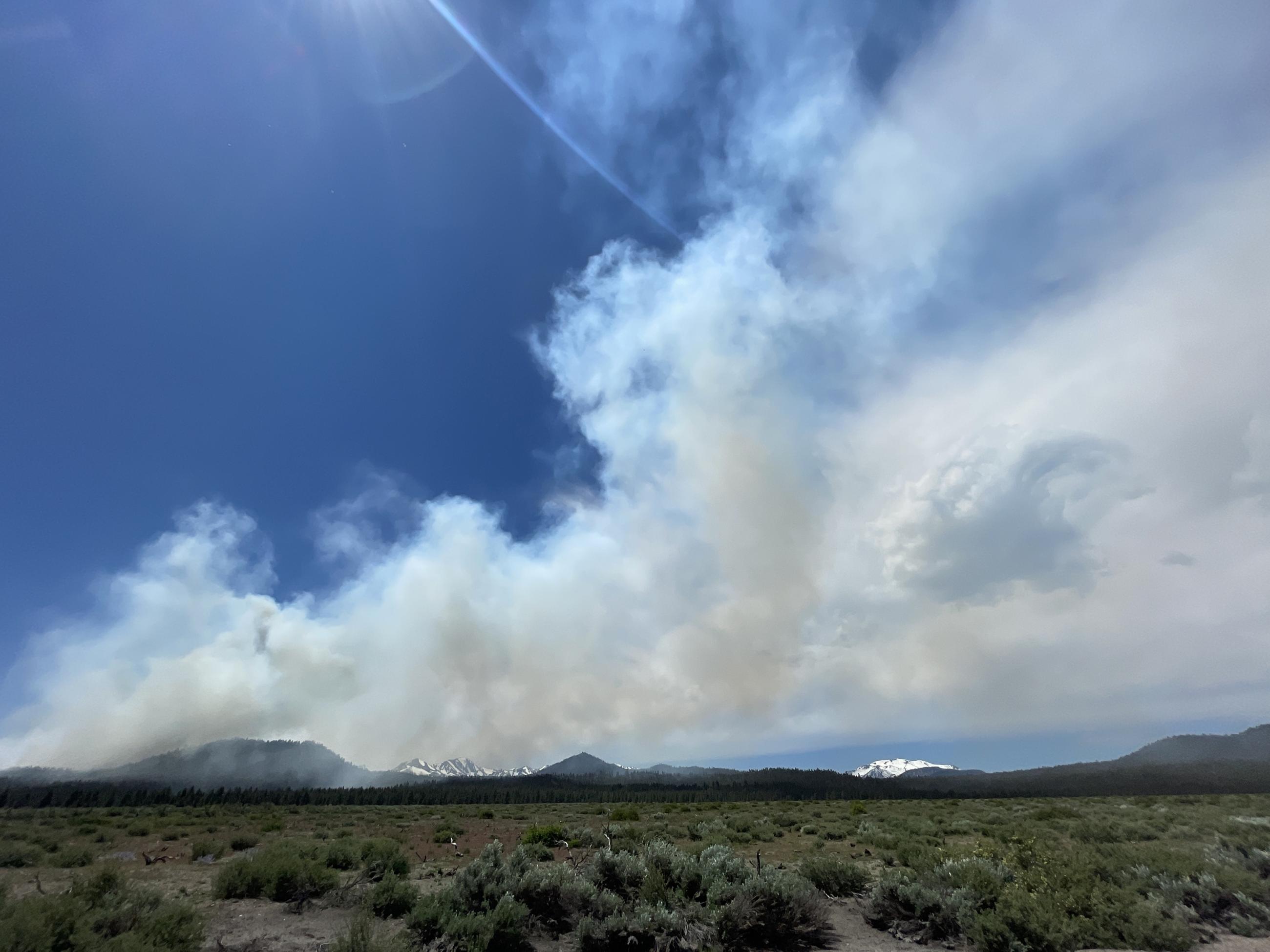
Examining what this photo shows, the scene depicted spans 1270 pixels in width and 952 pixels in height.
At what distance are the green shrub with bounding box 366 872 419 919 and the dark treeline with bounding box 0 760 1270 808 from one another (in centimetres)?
7815

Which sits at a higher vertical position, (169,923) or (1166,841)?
(169,923)

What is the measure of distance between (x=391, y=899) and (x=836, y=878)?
10742 mm

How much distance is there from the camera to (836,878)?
14.2 meters

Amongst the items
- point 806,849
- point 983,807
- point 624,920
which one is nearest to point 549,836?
point 806,849

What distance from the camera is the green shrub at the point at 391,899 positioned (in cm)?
1141

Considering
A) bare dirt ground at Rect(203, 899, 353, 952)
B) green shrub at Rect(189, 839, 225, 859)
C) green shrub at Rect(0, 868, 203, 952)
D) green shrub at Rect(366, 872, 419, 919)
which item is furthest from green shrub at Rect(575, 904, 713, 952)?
green shrub at Rect(189, 839, 225, 859)

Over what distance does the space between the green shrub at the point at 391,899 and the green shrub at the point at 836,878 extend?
30.9 ft

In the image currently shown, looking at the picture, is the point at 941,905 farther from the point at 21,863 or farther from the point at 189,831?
the point at 189,831

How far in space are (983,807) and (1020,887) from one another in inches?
1641

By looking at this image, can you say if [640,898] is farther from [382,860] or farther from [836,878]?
[382,860]

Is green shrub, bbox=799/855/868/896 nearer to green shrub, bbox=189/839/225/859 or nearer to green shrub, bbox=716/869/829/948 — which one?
green shrub, bbox=716/869/829/948

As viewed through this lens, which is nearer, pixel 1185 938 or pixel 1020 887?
pixel 1185 938

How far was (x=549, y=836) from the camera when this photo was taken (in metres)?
24.1

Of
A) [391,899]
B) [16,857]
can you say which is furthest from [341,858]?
[16,857]
